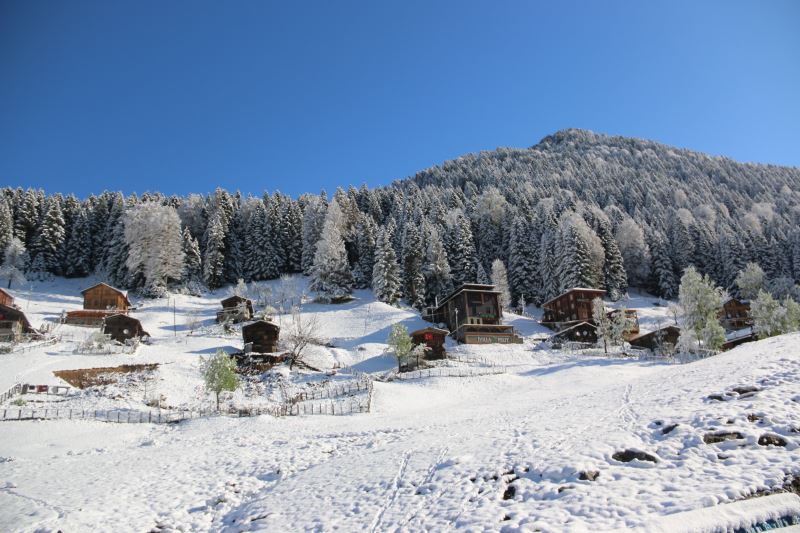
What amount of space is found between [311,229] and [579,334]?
5233cm

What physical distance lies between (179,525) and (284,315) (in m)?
53.3

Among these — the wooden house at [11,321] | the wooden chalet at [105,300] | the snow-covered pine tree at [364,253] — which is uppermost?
the snow-covered pine tree at [364,253]

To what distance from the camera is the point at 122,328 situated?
5300cm

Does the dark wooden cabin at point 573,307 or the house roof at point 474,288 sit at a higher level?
the house roof at point 474,288

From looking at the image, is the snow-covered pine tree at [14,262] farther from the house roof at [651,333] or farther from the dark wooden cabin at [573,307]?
the house roof at [651,333]

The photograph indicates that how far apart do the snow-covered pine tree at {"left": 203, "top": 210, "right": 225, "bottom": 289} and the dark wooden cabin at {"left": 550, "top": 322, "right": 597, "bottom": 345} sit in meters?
56.9

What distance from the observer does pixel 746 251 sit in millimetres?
83875

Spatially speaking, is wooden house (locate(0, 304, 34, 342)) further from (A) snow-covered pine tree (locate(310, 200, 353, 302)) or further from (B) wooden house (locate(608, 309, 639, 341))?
(B) wooden house (locate(608, 309, 639, 341))

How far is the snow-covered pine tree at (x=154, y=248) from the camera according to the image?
238 feet

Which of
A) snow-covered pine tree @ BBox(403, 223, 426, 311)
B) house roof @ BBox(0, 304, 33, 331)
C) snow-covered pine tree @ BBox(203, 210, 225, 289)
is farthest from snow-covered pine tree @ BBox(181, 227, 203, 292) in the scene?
snow-covered pine tree @ BBox(403, 223, 426, 311)

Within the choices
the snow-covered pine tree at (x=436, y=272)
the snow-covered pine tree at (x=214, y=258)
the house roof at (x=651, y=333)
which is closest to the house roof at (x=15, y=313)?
the snow-covered pine tree at (x=214, y=258)

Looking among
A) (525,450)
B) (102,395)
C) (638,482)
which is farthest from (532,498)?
(102,395)

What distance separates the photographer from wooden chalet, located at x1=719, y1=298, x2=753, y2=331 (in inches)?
2707

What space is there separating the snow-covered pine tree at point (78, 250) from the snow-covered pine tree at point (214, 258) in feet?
66.3
